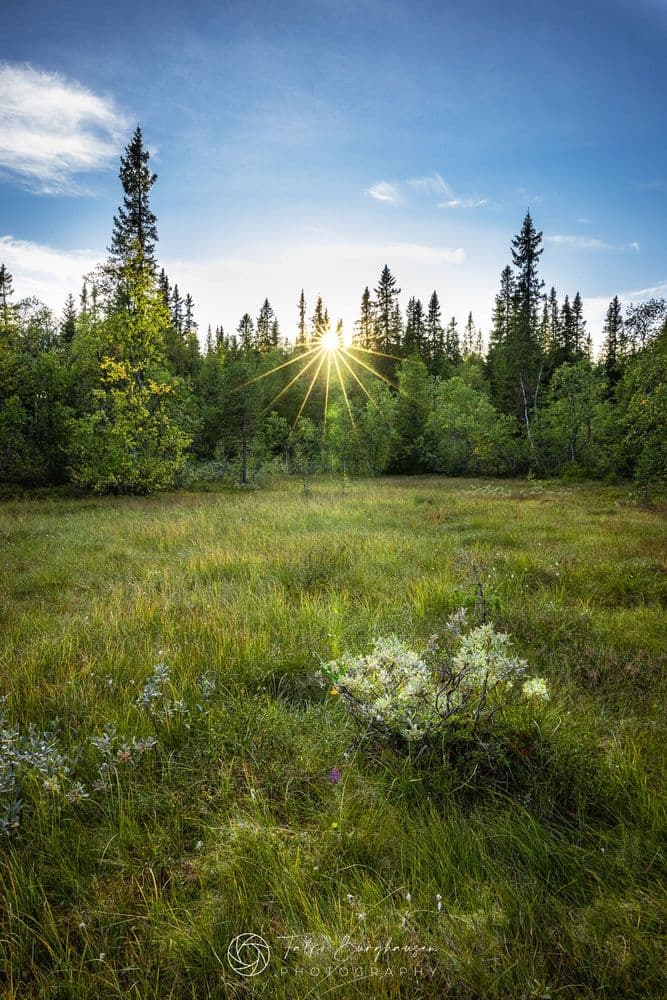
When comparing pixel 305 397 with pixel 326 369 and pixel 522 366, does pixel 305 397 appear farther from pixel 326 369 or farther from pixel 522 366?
pixel 522 366

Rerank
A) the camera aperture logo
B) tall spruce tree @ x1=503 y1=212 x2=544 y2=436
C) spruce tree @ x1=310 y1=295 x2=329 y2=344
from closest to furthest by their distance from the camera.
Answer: the camera aperture logo
tall spruce tree @ x1=503 y1=212 x2=544 y2=436
spruce tree @ x1=310 y1=295 x2=329 y2=344

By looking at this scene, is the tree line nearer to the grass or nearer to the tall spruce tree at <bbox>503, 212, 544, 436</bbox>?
the tall spruce tree at <bbox>503, 212, 544, 436</bbox>

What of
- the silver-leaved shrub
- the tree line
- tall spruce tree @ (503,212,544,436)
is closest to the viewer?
the silver-leaved shrub

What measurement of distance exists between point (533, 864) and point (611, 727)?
147cm

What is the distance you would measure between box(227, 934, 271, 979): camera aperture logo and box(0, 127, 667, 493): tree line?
14108mm

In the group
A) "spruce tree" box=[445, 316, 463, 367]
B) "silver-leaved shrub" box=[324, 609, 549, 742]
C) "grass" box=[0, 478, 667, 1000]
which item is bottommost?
"grass" box=[0, 478, 667, 1000]

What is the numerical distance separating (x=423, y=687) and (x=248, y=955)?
4.62ft

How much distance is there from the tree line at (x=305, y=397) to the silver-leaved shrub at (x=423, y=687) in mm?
12445

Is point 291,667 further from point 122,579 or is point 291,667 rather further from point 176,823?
point 122,579

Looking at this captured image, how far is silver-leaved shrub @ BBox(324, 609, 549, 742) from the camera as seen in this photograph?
2.47 m

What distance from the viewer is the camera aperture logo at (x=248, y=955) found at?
1453 millimetres

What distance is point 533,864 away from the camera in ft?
6.15

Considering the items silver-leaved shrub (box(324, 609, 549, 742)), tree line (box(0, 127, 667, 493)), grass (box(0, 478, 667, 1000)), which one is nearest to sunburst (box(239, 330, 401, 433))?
tree line (box(0, 127, 667, 493))

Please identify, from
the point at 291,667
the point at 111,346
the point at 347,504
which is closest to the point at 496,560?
the point at 291,667
